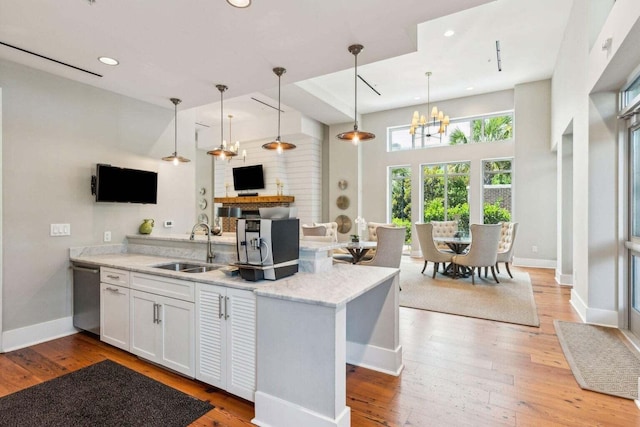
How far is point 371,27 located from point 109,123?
3.16m

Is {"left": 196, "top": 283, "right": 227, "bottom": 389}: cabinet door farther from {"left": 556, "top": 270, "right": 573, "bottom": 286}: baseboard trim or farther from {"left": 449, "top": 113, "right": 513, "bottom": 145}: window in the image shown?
{"left": 449, "top": 113, "right": 513, "bottom": 145}: window

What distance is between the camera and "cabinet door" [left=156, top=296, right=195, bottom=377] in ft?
7.70

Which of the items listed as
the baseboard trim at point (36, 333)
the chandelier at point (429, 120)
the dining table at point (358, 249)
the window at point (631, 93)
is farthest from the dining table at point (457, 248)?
the baseboard trim at point (36, 333)

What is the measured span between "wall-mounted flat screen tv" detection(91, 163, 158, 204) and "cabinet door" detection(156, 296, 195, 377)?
1.74 meters

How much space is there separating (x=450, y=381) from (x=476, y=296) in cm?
260

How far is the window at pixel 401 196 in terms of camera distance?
8492 mm

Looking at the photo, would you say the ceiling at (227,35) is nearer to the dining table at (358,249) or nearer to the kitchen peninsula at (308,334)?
the kitchen peninsula at (308,334)

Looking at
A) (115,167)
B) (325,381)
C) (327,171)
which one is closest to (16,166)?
(115,167)

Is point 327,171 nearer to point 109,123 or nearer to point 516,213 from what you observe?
point 516,213

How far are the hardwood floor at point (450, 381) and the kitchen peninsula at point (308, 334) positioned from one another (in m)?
0.20

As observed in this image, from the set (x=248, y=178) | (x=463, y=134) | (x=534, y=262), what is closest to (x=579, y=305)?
(x=534, y=262)

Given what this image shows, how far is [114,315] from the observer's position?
2.93 meters

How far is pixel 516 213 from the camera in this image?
6.95 m

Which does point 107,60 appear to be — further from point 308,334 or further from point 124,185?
point 308,334
